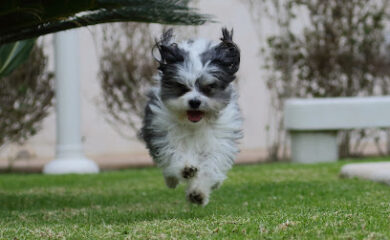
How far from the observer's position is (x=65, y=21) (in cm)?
616

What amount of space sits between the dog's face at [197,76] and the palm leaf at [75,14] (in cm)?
44

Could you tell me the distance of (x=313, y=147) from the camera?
11.2m

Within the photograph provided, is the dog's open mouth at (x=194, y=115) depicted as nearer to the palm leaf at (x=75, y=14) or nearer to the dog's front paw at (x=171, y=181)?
the dog's front paw at (x=171, y=181)

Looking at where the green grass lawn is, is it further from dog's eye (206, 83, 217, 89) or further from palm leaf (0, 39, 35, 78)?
palm leaf (0, 39, 35, 78)

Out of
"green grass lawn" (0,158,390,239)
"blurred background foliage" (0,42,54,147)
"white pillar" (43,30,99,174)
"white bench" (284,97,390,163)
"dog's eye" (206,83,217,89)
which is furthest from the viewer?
"white bench" (284,97,390,163)

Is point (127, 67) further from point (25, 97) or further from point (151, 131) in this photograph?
point (151, 131)

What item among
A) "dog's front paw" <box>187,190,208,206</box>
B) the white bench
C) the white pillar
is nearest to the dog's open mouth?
"dog's front paw" <box>187,190,208,206</box>

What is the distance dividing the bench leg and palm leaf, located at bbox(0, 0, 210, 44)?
536cm

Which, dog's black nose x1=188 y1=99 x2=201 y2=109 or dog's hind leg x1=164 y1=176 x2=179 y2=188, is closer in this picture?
dog's black nose x1=188 y1=99 x2=201 y2=109

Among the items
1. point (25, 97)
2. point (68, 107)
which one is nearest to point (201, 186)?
point (68, 107)

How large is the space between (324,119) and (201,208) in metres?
5.62

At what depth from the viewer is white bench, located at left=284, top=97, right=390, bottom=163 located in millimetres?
11078

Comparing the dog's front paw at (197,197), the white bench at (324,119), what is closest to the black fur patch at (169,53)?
the dog's front paw at (197,197)

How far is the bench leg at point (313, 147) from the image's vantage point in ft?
36.5
